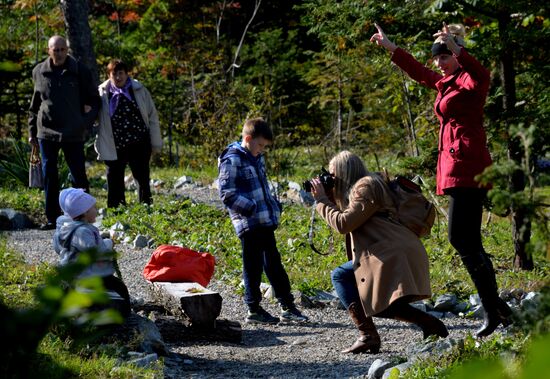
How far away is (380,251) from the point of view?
5.55m

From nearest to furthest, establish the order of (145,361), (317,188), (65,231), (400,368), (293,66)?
(400,368) → (145,361) → (65,231) → (317,188) → (293,66)

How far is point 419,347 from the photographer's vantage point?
202 inches

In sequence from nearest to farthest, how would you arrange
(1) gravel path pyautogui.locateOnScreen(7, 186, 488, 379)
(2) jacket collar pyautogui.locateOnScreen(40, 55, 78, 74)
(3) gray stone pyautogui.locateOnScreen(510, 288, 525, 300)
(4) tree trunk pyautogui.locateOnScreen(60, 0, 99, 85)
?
(1) gravel path pyautogui.locateOnScreen(7, 186, 488, 379) < (3) gray stone pyautogui.locateOnScreen(510, 288, 525, 300) < (2) jacket collar pyautogui.locateOnScreen(40, 55, 78, 74) < (4) tree trunk pyautogui.locateOnScreen(60, 0, 99, 85)

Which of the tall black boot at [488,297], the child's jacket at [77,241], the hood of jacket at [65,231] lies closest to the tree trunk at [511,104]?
the tall black boot at [488,297]

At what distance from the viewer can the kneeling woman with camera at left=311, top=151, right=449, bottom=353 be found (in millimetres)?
5508

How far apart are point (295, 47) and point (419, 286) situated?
1535 centimetres

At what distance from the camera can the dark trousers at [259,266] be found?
6.79 meters

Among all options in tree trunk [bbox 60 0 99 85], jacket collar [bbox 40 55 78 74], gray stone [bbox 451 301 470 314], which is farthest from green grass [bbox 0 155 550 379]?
tree trunk [bbox 60 0 99 85]

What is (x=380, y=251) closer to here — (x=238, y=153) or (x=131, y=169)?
(x=238, y=153)

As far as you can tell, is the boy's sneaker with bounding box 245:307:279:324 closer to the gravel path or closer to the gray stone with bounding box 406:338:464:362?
the gravel path

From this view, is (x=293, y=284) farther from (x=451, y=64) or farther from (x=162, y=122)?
(x=162, y=122)

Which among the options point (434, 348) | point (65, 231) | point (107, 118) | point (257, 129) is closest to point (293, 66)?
point (107, 118)

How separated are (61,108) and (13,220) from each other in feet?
5.56

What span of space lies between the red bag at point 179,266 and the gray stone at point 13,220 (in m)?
4.06
